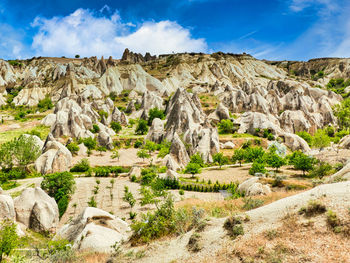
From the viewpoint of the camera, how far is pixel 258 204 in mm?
17531

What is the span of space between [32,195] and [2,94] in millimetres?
125966

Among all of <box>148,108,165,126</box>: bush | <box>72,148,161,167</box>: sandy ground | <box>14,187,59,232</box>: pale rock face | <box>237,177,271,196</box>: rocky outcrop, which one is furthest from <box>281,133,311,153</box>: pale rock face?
<box>14,187,59,232</box>: pale rock face

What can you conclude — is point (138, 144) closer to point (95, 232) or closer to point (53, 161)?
point (53, 161)

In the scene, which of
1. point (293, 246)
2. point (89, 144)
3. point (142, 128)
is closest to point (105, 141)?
point (89, 144)

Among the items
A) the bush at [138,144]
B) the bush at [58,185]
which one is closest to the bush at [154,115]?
the bush at [138,144]

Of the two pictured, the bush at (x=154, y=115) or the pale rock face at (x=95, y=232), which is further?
the bush at (x=154, y=115)

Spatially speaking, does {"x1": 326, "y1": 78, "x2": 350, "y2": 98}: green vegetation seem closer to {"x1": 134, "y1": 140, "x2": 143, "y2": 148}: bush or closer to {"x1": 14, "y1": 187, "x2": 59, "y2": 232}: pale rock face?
{"x1": 134, "y1": 140, "x2": 143, "y2": 148}: bush

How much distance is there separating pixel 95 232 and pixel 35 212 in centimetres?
1043

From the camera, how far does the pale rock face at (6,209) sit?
21.6 metres

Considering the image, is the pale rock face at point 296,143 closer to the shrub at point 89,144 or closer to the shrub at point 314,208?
the shrub at point 89,144

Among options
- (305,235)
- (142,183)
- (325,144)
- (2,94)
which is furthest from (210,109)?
(2,94)

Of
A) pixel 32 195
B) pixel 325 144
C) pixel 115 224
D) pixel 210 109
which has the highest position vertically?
pixel 210 109

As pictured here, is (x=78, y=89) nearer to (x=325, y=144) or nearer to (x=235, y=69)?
(x=235, y=69)

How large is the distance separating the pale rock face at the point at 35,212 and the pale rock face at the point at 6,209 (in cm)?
122
